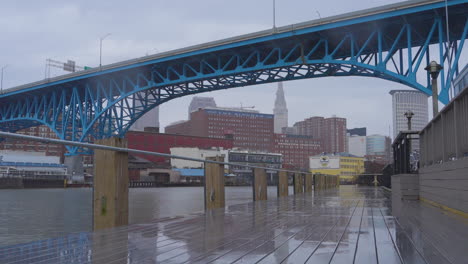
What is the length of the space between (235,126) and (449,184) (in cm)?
16958

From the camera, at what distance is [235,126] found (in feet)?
580

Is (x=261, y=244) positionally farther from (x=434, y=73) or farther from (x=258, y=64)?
(x=258, y=64)

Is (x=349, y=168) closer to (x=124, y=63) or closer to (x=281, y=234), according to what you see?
(x=124, y=63)

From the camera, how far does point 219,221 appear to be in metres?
6.33

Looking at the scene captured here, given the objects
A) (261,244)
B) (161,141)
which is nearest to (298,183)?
(261,244)

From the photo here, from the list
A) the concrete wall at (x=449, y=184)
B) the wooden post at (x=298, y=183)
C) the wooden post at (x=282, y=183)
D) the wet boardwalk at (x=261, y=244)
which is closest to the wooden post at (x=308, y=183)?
the wooden post at (x=298, y=183)

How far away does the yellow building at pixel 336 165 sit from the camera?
10706 centimetres

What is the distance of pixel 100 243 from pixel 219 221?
2.32 meters

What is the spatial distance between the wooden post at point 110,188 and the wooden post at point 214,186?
3050 millimetres

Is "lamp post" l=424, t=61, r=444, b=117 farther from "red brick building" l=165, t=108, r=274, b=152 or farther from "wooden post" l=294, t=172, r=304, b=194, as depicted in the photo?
"red brick building" l=165, t=108, r=274, b=152

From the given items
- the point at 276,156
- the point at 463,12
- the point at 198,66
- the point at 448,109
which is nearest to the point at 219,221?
the point at 448,109

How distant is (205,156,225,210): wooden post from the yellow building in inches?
3456

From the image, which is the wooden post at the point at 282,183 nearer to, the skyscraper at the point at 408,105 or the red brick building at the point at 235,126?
the skyscraper at the point at 408,105

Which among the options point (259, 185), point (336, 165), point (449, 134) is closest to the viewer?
point (449, 134)
